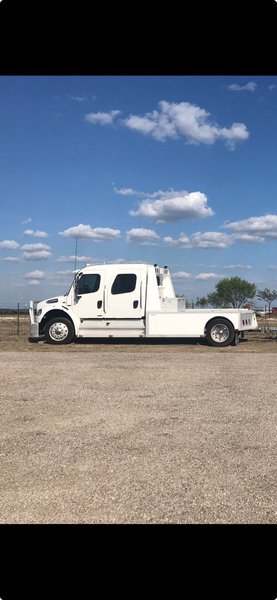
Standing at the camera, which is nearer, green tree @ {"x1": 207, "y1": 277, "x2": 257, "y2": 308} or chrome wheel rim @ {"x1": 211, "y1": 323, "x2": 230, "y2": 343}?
chrome wheel rim @ {"x1": 211, "y1": 323, "x2": 230, "y2": 343}

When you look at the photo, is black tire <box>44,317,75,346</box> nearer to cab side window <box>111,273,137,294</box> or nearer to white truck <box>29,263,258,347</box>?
white truck <box>29,263,258,347</box>

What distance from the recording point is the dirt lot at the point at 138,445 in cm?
394

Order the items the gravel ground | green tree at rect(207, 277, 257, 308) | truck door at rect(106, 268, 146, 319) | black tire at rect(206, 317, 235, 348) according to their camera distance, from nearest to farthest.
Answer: the gravel ground
black tire at rect(206, 317, 235, 348)
truck door at rect(106, 268, 146, 319)
green tree at rect(207, 277, 257, 308)

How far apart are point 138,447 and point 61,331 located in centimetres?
1182

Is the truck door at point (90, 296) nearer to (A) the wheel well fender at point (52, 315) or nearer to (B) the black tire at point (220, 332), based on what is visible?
Result: (A) the wheel well fender at point (52, 315)

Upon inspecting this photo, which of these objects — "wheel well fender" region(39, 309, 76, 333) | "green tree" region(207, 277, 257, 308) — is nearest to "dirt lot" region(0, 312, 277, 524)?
"wheel well fender" region(39, 309, 76, 333)

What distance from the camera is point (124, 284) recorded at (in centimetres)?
1709

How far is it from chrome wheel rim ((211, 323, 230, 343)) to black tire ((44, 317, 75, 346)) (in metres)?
4.30

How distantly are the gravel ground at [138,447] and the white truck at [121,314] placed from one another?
5.80 m

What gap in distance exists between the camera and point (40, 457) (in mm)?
5160

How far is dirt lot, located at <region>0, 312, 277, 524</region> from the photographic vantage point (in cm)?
394

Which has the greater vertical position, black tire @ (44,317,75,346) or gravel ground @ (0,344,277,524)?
black tire @ (44,317,75,346)
